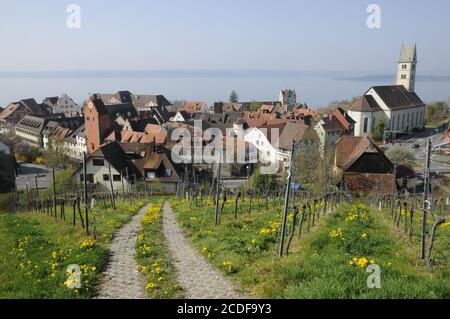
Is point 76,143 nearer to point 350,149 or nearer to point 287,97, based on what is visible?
point 350,149

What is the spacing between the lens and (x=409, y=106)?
93438mm

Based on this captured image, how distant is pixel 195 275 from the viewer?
33.9ft

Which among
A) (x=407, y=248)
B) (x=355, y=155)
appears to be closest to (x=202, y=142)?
(x=355, y=155)

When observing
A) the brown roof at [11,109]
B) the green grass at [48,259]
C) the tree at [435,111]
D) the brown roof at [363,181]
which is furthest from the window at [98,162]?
the tree at [435,111]

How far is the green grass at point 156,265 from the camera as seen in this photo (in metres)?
8.98

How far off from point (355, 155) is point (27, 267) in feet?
119

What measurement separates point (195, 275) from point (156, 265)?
3.84 feet

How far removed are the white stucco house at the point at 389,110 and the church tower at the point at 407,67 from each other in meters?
0.47

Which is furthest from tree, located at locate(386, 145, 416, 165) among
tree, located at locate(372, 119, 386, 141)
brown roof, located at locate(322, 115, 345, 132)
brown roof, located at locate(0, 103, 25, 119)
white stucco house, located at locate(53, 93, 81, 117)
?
white stucco house, located at locate(53, 93, 81, 117)

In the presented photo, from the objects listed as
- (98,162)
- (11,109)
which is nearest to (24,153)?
(98,162)

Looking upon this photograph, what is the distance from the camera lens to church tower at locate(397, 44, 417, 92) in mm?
105125

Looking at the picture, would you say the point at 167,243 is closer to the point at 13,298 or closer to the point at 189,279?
the point at 189,279

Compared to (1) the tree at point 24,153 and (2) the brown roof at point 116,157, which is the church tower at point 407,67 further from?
(1) the tree at point 24,153

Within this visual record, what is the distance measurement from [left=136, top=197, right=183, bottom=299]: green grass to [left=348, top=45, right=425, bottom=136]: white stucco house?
7444 centimetres
